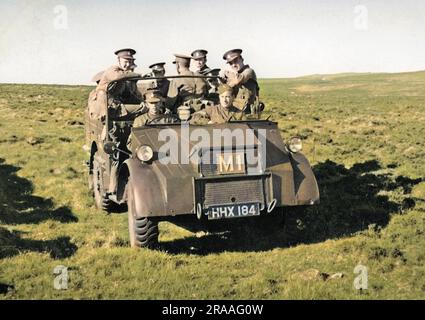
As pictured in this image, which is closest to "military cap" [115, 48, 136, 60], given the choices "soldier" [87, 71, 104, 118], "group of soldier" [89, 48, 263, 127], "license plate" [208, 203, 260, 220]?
"group of soldier" [89, 48, 263, 127]

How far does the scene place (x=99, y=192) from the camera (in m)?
10.5

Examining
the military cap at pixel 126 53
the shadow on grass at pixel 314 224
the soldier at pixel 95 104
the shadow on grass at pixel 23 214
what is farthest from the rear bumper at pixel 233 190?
the military cap at pixel 126 53

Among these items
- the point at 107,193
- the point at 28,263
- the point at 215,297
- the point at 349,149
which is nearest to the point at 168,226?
the point at 107,193

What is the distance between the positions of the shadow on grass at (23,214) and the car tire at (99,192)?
566mm

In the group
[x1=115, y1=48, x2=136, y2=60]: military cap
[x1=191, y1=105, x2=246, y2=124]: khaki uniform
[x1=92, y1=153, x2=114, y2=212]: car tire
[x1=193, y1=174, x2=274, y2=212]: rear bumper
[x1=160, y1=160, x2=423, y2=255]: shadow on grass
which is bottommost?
[x1=160, y1=160, x2=423, y2=255]: shadow on grass

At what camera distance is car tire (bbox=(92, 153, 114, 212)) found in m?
9.85

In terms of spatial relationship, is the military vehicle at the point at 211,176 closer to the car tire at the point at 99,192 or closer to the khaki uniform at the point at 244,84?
the khaki uniform at the point at 244,84

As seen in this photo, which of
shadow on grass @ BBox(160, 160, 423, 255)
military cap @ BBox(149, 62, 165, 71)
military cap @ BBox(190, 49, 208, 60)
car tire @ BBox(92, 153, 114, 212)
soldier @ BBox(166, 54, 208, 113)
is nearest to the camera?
shadow on grass @ BBox(160, 160, 423, 255)

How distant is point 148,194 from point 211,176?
2.80 feet

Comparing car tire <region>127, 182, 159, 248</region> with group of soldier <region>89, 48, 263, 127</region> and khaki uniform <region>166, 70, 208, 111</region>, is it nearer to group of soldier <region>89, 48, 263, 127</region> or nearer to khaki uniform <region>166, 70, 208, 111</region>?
group of soldier <region>89, 48, 263, 127</region>

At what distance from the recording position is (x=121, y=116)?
30.7 ft

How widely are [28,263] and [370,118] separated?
83.1ft

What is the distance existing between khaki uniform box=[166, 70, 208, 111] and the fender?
3.22m
